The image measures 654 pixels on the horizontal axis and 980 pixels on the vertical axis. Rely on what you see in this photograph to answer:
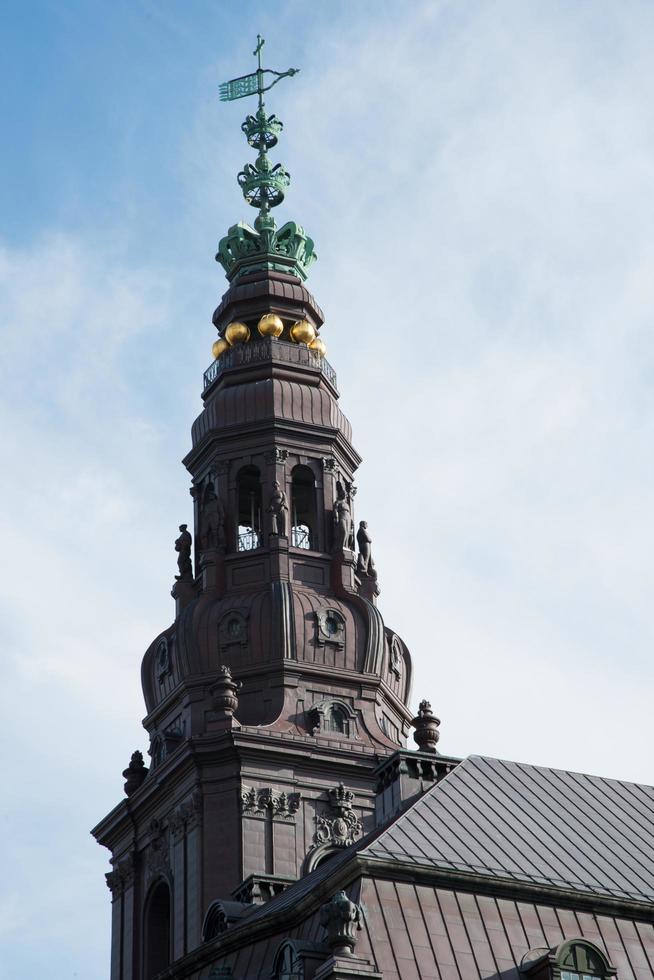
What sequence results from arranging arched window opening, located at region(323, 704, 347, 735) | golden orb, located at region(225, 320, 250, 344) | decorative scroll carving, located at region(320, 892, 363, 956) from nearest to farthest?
1. decorative scroll carving, located at region(320, 892, 363, 956)
2. arched window opening, located at region(323, 704, 347, 735)
3. golden orb, located at region(225, 320, 250, 344)

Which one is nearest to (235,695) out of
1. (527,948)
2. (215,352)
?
(215,352)

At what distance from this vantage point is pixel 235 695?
8394 cm

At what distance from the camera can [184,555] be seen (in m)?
90.8

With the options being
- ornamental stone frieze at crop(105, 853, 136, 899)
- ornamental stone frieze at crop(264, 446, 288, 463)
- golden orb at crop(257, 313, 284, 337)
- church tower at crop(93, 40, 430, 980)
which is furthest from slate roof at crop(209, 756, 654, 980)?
golden orb at crop(257, 313, 284, 337)

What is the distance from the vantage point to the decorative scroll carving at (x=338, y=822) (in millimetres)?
80688

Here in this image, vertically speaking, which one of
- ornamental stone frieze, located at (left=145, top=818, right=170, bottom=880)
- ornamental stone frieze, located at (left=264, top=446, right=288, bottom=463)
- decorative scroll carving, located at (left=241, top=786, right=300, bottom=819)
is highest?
ornamental stone frieze, located at (left=264, top=446, right=288, bottom=463)

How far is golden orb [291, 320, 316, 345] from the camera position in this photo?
310ft

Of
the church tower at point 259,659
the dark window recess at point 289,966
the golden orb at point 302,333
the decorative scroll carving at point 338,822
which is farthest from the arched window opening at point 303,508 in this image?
the dark window recess at point 289,966

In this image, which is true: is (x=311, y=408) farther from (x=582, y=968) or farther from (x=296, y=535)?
(x=582, y=968)

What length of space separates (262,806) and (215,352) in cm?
2120

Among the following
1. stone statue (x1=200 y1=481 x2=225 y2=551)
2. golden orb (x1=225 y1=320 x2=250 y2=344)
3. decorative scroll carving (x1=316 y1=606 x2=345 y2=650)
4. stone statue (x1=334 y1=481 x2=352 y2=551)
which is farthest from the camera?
golden orb (x1=225 y1=320 x2=250 y2=344)

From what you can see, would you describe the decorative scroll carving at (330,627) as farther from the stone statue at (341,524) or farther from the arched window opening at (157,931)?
the arched window opening at (157,931)

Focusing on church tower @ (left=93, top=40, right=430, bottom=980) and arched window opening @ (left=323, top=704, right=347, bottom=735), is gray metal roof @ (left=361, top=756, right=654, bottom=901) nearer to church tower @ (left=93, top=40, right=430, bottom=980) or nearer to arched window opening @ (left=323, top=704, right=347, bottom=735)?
church tower @ (left=93, top=40, right=430, bottom=980)

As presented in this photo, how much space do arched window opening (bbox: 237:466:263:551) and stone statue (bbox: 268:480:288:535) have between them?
6.15 ft
